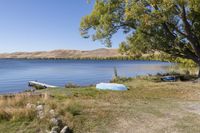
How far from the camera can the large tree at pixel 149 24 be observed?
22.9 meters

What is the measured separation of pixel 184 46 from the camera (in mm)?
26641

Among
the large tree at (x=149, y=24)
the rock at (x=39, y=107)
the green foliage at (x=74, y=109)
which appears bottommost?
the green foliage at (x=74, y=109)

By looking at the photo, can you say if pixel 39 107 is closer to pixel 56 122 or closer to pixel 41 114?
pixel 41 114

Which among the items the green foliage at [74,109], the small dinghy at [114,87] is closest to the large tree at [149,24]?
the small dinghy at [114,87]

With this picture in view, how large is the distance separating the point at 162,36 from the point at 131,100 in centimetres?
1088

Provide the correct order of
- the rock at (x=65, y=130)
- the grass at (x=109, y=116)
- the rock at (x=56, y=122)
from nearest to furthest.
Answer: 1. the rock at (x=65, y=130)
2. the rock at (x=56, y=122)
3. the grass at (x=109, y=116)

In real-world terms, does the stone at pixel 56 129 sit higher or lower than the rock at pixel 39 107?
lower

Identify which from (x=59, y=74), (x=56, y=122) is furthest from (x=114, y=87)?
(x=59, y=74)

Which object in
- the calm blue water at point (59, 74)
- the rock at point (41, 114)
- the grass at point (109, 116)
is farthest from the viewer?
the calm blue water at point (59, 74)

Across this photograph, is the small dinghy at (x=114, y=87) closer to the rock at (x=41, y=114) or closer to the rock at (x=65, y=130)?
the rock at (x=41, y=114)

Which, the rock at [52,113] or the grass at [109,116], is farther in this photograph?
the rock at [52,113]

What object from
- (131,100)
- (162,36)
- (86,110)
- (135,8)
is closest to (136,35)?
(162,36)

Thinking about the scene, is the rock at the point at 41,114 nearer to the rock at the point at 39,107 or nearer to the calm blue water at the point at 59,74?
the rock at the point at 39,107

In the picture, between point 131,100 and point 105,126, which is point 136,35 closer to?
point 131,100
